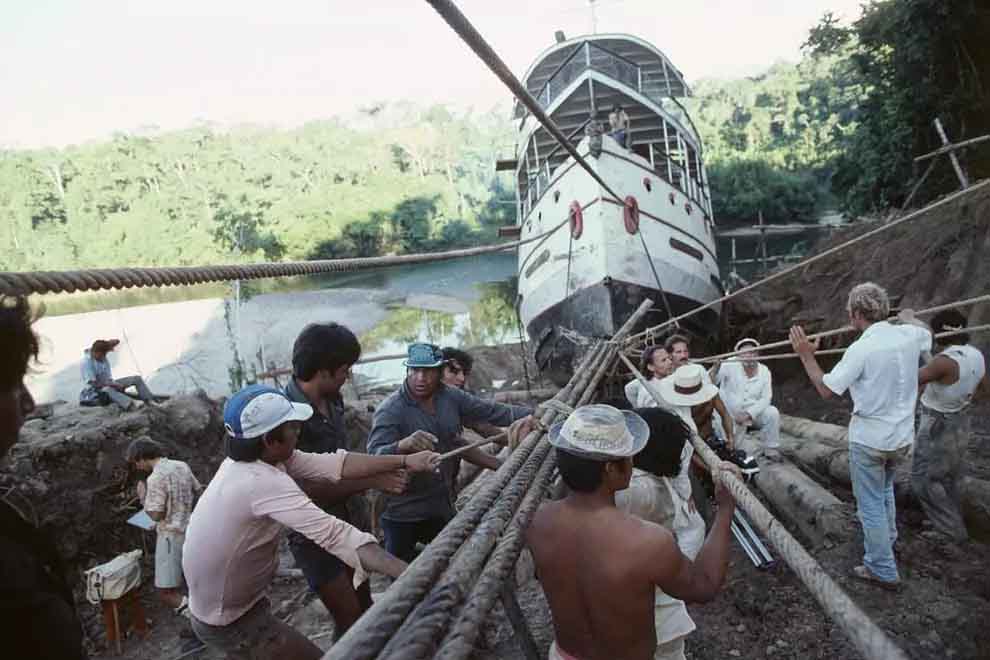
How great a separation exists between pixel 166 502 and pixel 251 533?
2416 mm

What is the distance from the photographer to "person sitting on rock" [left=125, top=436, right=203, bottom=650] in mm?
3613

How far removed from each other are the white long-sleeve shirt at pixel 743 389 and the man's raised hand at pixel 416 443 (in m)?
3.02

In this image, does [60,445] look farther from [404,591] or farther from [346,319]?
[346,319]

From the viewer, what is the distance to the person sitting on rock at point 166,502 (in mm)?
3613

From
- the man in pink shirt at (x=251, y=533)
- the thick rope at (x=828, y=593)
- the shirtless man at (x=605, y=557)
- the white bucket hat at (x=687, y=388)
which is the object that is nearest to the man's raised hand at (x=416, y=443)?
the man in pink shirt at (x=251, y=533)

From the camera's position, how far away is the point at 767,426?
459 cm

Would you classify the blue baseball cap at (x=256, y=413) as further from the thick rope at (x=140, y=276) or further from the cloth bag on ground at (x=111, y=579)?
the cloth bag on ground at (x=111, y=579)

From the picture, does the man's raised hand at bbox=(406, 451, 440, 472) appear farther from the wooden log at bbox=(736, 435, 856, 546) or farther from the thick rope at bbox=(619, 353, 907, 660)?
the wooden log at bbox=(736, 435, 856, 546)

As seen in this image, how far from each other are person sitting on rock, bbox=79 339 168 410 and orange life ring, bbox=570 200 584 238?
5.80m

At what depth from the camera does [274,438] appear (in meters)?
1.75

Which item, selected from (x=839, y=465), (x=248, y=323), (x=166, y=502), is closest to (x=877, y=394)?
(x=839, y=465)

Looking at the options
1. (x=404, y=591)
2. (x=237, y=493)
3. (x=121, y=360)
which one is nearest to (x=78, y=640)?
(x=404, y=591)

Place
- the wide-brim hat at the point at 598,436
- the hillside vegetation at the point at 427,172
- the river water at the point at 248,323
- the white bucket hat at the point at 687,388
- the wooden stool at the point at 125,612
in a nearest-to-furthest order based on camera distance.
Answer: the wide-brim hat at the point at 598,436 < the white bucket hat at the point at 687,388 < the wooden stool at the point at 125,612 < the hillside vegetation at the point at 427,172 < the river water at the point at 248,323

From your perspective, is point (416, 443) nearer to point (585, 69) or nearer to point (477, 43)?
point (477, 43)
